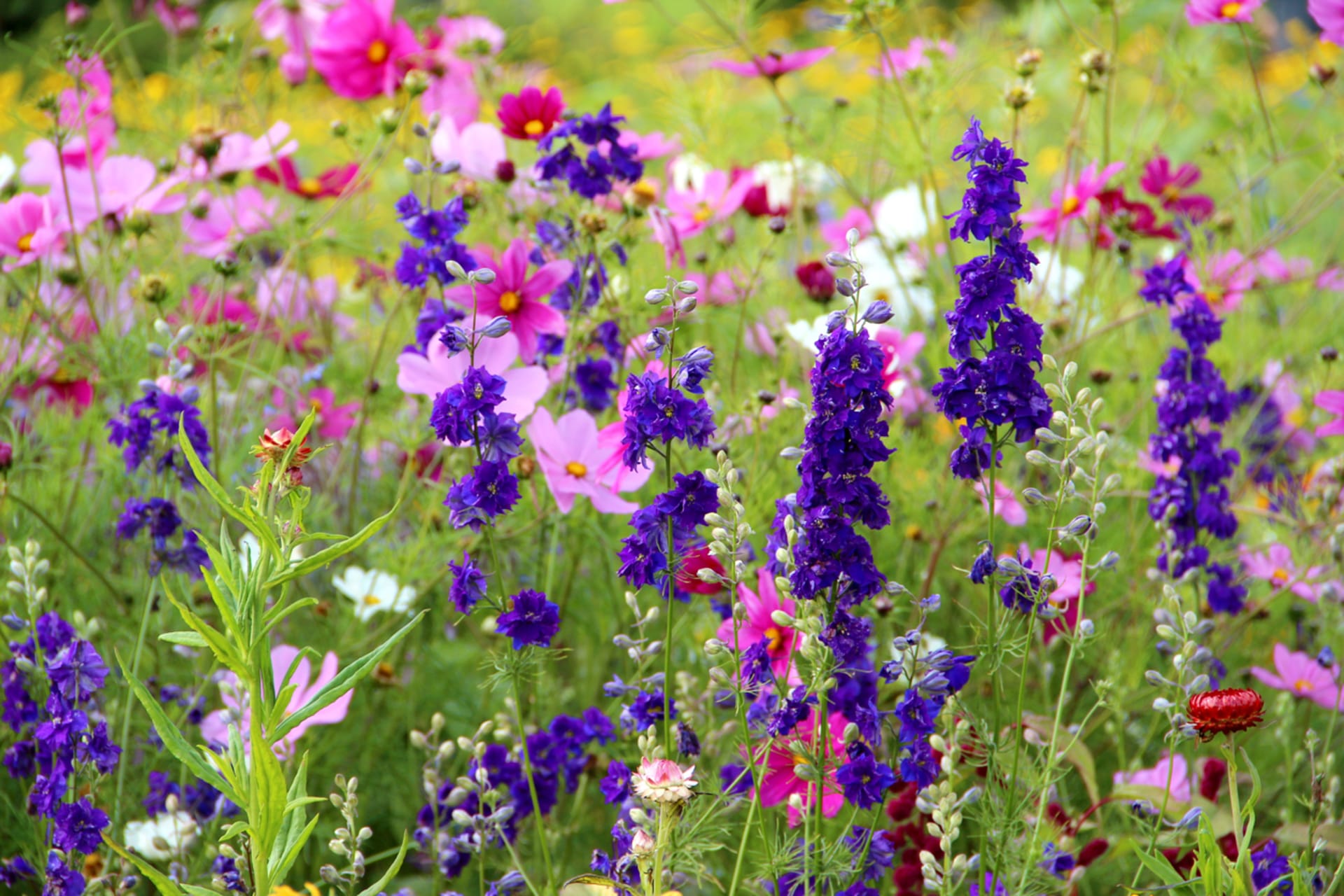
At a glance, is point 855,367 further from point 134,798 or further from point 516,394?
point 134,798

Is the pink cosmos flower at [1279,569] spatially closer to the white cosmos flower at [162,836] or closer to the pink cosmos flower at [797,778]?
the pink cosmos flower at [797,778]

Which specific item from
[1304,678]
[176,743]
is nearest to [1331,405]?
[1304,678]

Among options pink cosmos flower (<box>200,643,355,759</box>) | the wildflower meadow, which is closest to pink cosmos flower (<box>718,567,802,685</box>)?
the wildflower meadow

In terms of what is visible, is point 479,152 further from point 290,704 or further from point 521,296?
point 290,704

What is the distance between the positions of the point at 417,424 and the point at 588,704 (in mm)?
438

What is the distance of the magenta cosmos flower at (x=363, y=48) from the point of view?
175cm

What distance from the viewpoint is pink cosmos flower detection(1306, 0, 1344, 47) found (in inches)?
56.3

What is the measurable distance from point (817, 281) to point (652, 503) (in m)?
0.37

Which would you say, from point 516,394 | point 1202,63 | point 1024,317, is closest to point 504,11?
point 1202,63

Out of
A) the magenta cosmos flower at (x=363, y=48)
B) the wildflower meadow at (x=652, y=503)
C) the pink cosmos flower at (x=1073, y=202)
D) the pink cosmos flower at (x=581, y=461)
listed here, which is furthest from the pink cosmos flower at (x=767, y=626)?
the magenta cosmos flower at (x=363, y=48)

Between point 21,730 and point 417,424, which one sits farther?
point 417,424

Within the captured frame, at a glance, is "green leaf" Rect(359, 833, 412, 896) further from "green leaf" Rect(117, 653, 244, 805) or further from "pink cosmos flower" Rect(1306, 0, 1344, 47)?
"pink cosmos flower" Rect(1306, 0, 1344, 47)

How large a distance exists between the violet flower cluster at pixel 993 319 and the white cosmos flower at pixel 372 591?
0.74m

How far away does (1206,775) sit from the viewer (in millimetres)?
1194
